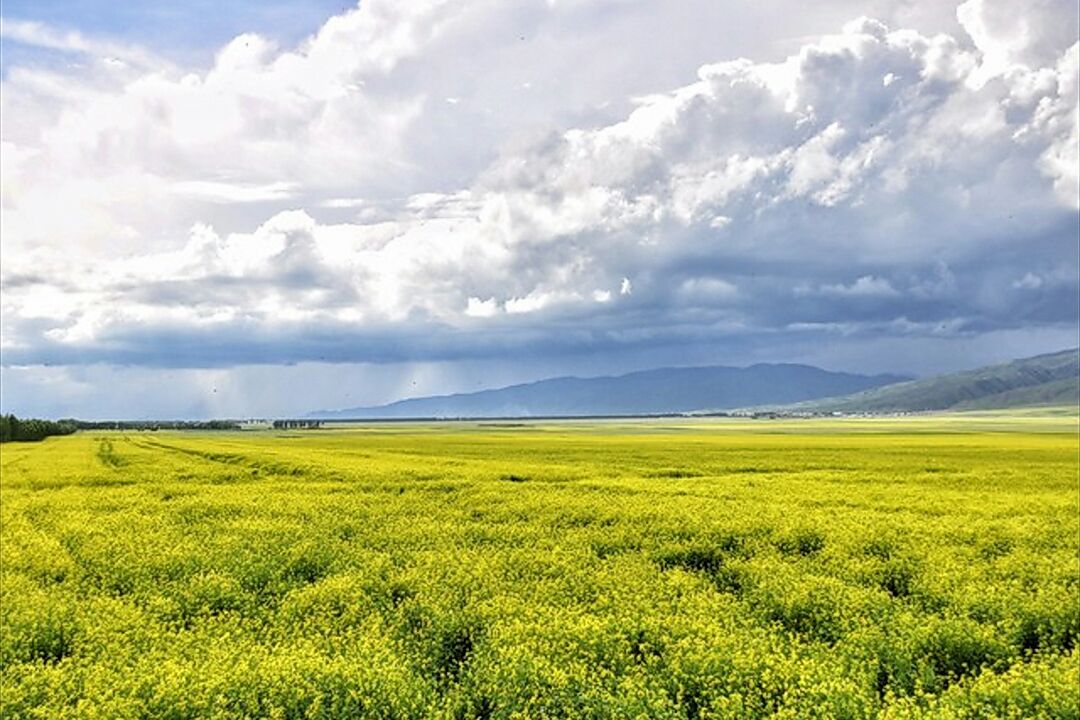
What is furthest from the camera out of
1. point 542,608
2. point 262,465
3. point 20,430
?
point 20,430

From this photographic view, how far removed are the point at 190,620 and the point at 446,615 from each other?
222 inches

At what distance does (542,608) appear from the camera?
15.9 meters

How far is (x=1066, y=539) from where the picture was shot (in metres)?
24.4

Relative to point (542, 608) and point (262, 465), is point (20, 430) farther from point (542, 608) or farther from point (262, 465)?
point (542, 608)

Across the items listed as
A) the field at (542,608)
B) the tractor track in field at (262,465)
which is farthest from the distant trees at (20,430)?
the field at (542,608)

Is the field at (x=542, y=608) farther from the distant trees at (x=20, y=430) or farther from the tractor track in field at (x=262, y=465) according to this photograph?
the distant trees at (x=20, y=430)

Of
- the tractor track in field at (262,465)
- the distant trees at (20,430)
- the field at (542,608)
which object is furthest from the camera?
the distant trees at (20,430)

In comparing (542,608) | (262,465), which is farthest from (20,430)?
(542,608)

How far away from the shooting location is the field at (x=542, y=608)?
11.8 meters

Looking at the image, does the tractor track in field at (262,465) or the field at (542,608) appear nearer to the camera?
the field at (542,608)

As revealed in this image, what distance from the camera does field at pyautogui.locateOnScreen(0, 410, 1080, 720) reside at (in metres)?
11.8

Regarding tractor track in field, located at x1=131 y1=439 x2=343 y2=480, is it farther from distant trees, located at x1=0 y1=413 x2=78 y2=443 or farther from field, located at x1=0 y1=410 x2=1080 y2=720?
distant trees, located at x1=0 y1=413 x2=78 y2=443

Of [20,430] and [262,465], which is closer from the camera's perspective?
[262,465]

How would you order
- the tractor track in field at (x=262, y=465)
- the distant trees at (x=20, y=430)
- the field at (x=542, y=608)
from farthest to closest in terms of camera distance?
1. the distant trees at (x=20, y=430)
2. the tractor track in field at (x=262, y=465)
3. the field at (x=542, y=608)
